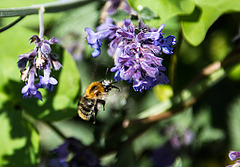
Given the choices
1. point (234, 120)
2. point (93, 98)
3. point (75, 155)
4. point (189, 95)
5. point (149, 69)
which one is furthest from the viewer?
point (234, 120)

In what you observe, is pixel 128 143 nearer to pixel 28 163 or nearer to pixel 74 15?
pixel 28 163

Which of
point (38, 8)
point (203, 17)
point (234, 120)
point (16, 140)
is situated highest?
point (38, 8)

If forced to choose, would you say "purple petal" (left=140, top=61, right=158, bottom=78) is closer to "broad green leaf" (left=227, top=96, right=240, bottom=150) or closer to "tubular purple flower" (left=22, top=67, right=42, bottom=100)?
"tubular purple flower" (left=22, top=67, right=42, bottom=100)

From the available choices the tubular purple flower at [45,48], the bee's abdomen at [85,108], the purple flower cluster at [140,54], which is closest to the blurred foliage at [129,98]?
the bee's abdomen at [85,108]

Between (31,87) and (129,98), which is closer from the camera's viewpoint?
(31,87)

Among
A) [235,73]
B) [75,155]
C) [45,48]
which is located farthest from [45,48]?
[235,73]

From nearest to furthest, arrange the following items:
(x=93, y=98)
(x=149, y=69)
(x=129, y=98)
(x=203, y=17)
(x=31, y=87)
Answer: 1. (x=149, y=69)
2. (x=31, y=87)
3. (x=203, y=17)
4. (x=93, y=98)
5. (x=129, y=98)

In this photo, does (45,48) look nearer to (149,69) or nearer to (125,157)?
(149,69)
